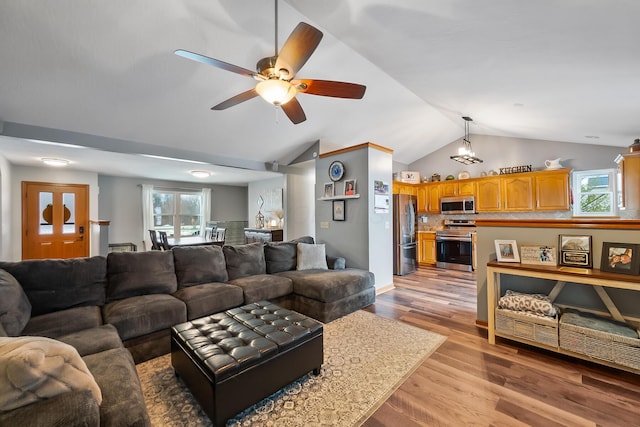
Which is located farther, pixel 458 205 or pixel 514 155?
pixel 458 205

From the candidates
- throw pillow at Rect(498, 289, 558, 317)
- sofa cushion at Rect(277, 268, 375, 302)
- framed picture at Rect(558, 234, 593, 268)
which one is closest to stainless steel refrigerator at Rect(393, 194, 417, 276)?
sofa cushion at Rect(277, 268, 375, 302)

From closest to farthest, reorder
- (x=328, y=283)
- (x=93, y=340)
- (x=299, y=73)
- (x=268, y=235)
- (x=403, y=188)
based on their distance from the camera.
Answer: (x=93, y=340)
(x=328, y=283)
(x=299, y=73)
(x=268, y=235)
(x=403, y=188)

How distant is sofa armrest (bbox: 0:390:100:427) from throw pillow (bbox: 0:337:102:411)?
0.06 ft

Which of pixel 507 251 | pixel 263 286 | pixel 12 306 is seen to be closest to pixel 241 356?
pixel 263 286

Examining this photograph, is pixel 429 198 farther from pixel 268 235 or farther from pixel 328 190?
pixel 268 235

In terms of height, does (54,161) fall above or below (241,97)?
below

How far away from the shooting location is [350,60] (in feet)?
10.9

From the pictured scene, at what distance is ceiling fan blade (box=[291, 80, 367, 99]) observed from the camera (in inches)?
85.8

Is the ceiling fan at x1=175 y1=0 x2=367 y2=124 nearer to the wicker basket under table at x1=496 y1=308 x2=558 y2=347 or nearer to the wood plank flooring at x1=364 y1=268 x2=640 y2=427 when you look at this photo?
the wood plank flooring at x1=364 y1=268 x2=640 y2=427

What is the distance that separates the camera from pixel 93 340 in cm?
178

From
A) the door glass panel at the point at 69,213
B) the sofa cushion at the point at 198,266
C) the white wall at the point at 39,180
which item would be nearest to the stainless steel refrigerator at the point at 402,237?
the sofa cushion at the point at 198,266

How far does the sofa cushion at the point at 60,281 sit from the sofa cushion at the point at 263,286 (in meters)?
1.29

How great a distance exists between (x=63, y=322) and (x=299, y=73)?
3.41 metres

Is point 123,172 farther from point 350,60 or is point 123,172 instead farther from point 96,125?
point 350,60
